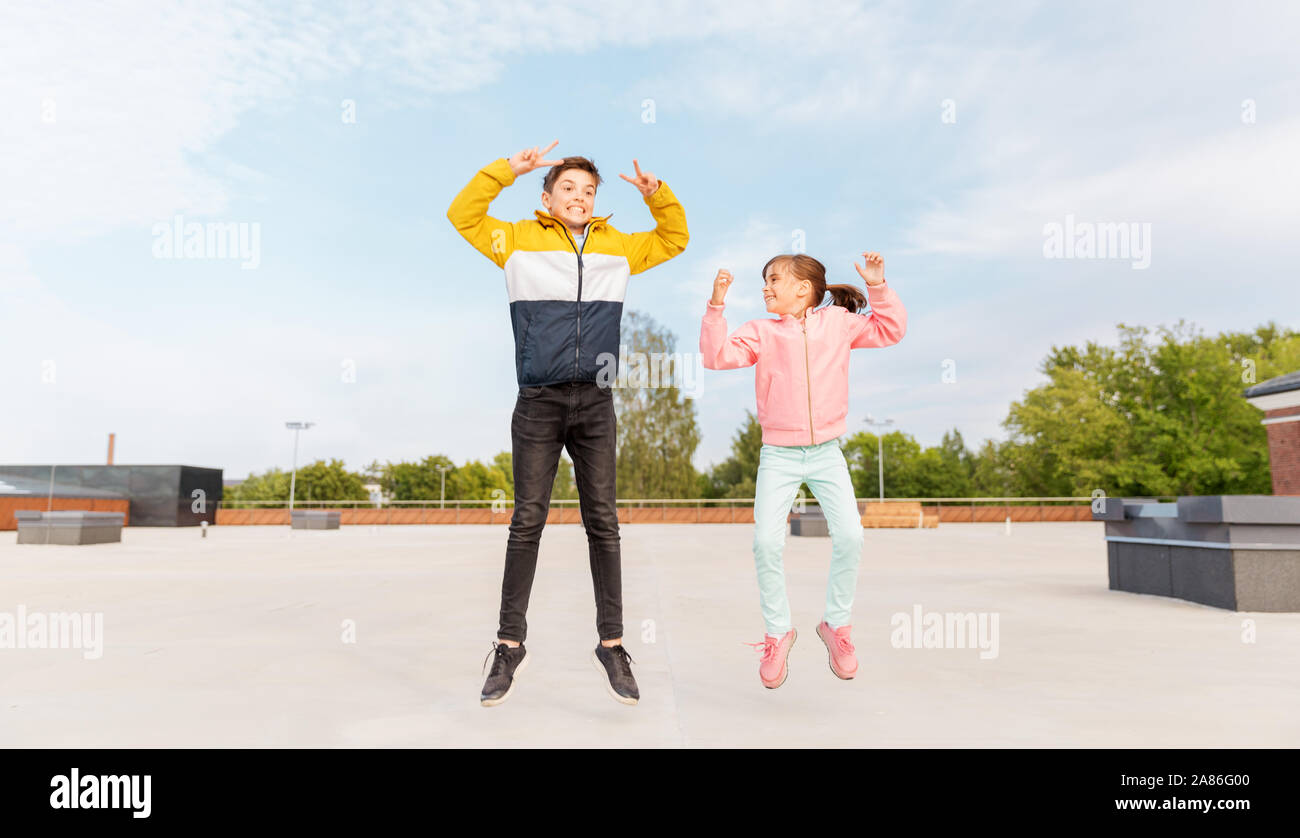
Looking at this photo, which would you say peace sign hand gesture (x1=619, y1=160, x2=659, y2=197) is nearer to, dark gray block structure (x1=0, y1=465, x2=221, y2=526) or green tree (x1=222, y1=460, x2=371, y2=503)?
dark gray block structure (x1=0, y1=465, x2=221, y2=526)

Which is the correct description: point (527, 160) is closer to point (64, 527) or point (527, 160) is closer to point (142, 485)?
point (64, 527)

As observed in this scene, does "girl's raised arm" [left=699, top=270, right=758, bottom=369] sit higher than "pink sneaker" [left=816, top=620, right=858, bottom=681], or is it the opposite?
"girl's raised arm" [left=699, top=270, right=758, bottom=369]

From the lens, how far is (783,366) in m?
3.30

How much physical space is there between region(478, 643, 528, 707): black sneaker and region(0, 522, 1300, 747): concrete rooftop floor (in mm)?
56

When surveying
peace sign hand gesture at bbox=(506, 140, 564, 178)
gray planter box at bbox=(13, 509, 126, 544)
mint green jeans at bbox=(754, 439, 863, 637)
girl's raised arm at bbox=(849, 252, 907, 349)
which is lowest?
gray planter box at bbox=(13, 509, 126, 544)

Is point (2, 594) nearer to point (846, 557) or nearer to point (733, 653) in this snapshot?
point (733, 653)

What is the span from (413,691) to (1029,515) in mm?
39089

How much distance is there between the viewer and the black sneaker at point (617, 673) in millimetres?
2811

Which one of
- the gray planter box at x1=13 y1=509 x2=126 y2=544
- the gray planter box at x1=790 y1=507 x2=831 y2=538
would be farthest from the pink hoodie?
the gray planter box at x1=13 y1=509 x2=126 y2=544

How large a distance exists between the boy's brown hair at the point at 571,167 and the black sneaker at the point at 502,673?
205 cm

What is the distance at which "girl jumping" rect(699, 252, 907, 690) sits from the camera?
3.20 metres

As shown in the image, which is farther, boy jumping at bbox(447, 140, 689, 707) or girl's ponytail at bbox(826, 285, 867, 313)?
girl's ponytail at bbox(826, 285, 867, 313)

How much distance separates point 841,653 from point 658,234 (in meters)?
2.06

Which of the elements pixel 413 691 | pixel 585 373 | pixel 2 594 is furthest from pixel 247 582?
pixel 585 373
